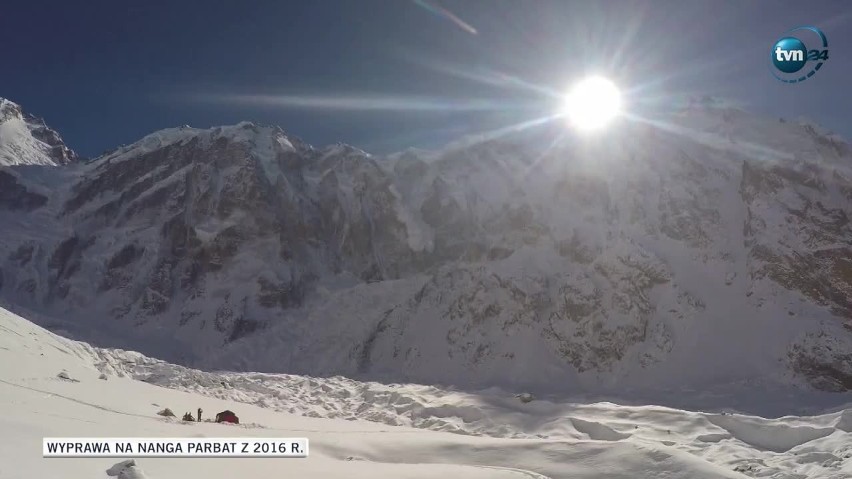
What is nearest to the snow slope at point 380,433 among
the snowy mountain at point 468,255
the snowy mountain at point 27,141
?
the snowy mountain at point 468,255

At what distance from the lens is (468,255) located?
415ft

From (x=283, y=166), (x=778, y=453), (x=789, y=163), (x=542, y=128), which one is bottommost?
(x=778, y=453)

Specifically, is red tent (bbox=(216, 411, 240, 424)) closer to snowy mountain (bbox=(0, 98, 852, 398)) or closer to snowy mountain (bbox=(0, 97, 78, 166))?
snowy mountain (bbox=(0, 98, 852, 398))

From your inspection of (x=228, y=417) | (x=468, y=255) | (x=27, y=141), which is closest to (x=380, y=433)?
(x=228, y=417)

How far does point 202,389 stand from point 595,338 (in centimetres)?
6387

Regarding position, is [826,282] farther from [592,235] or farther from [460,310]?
[460,310]

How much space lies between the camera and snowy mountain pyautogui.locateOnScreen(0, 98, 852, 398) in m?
93.2

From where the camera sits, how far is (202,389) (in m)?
51.5

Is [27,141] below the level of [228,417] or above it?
above

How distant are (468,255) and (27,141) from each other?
470 ft

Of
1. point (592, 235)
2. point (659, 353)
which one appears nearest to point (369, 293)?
point (592, 235)

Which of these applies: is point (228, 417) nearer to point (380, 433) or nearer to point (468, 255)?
point (380, 433)

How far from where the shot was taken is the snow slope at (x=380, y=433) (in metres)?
11.8

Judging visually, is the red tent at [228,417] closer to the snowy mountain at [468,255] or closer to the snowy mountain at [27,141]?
the snowy mountain at [468,255]
